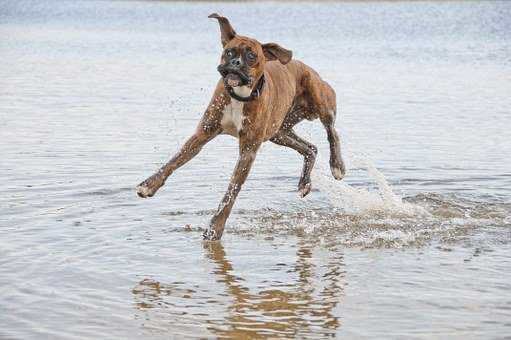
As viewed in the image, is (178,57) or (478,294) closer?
(478,294)

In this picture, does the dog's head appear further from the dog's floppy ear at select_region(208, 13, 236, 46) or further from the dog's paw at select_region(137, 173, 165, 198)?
the dog's paw at select_region(137, 173, 165, 198)

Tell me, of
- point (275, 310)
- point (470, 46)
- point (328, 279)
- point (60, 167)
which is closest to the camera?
point (275, 310)

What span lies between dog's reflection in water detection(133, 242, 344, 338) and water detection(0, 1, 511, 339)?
0.05 feet

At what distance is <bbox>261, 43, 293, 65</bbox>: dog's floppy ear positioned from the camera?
769 centimetres

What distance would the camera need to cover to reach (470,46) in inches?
1265

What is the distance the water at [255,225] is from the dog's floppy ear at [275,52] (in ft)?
4.56

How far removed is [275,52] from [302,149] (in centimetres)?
205

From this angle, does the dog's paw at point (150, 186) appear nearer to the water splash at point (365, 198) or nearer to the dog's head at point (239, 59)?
the dog's head at point (239, 59)

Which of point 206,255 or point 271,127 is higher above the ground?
point 271,127

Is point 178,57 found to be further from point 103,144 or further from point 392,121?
point 103,144

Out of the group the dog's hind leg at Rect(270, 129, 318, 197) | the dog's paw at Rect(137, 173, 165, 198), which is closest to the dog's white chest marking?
the dog's paw at Rect(137, 173, 165, 198)

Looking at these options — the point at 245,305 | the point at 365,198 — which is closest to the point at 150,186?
the point at 245,305

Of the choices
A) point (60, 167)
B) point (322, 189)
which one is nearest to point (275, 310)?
point (322, 189)

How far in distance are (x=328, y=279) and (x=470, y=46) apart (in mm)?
26305
